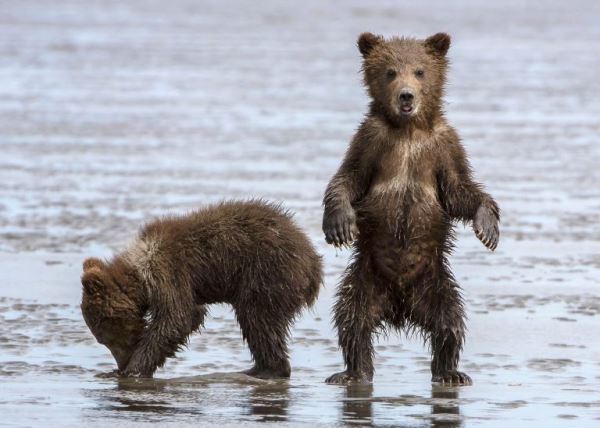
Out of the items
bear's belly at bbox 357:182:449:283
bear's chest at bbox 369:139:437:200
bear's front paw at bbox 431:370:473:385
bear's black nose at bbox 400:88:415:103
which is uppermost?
bear's black nose at bbox 400:88:415:103

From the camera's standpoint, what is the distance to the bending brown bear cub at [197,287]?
28.9 ft

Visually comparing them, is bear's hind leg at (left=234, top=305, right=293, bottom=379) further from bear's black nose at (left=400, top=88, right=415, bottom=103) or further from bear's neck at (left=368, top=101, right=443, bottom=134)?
bear's black nose at (left=400, top=88, right=415, bottom=103)

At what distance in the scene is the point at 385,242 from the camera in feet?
28.7

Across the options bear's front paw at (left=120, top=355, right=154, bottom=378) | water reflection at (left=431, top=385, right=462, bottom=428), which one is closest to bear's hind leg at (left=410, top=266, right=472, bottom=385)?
water reflection at (left=431, top=385, right=462, bottom=428)

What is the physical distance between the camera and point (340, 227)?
851 centimetres

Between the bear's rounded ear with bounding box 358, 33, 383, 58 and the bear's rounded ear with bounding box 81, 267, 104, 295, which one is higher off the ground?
the bear's rounded ear with bounding box 358, 33, 383, 58

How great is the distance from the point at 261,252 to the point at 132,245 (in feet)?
2.39

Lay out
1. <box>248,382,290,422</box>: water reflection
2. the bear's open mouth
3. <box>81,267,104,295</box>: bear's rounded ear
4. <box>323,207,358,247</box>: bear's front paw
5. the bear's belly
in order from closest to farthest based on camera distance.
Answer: <box>248,382,290,422</box>: water reflection, <box>323,207,358,247</box>: bear's front paw, the bear's open mouth, the bear's belly, <box>81,267,104,295</box>: bear's rounded ear

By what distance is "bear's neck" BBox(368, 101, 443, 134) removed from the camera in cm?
872

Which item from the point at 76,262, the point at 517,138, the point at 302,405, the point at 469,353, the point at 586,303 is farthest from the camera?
the point at 517,138

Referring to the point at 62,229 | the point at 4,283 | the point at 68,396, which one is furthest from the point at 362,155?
the point at 62,229

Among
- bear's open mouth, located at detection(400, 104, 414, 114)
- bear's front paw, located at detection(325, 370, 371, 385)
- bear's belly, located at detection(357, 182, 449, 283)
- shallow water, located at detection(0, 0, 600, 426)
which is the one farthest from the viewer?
bear's belly, located at detection(357, 182, 449, 283)

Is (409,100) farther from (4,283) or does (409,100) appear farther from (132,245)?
(4,283)

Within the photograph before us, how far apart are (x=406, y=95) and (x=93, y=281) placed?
2.00 meters
